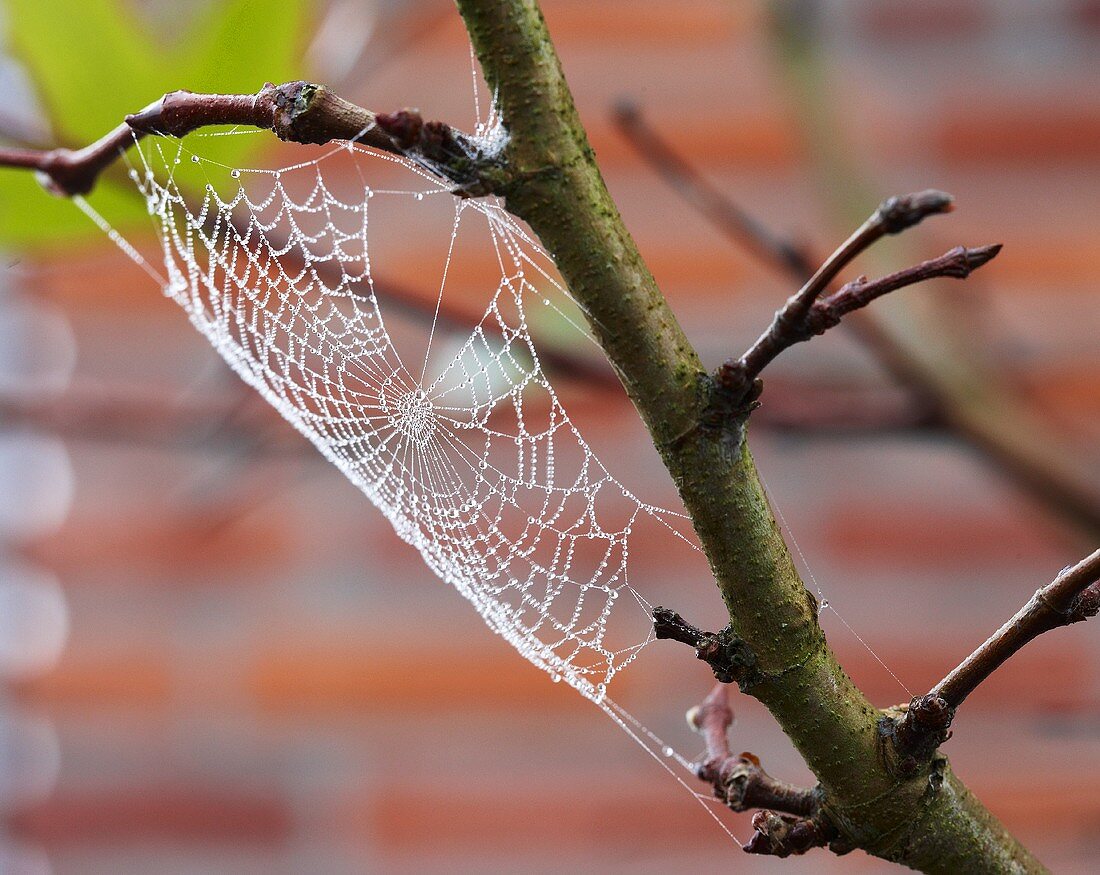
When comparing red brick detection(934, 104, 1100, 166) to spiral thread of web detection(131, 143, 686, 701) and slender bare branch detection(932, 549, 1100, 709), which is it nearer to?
spiral thread of web detection(131, 143, 686, 701)

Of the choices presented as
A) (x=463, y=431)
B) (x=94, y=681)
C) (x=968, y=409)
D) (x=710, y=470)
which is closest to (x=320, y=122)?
(x=710, y=470)

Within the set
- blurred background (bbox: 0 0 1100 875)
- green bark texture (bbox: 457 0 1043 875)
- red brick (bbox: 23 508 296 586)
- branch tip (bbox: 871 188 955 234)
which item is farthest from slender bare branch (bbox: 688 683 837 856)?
red brick (bbox: 23 508 296 586)

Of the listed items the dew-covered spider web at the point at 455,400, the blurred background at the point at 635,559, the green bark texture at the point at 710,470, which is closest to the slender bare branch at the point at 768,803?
the green bark texture at the point at 710,470

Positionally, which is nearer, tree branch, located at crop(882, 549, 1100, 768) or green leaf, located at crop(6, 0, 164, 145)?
tree branch, located at crop(882, 549, 1100, 768)

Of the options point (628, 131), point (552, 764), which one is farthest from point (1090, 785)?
point (628, 131)

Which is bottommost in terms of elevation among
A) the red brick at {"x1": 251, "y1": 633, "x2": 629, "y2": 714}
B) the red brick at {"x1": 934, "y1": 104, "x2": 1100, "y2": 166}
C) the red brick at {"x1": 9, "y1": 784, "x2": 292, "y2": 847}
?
the red brick at {"x1": 9, "y1": 784, "x2": 292, "y2": 847}

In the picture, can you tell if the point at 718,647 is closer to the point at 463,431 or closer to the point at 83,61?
the point at 83,61
